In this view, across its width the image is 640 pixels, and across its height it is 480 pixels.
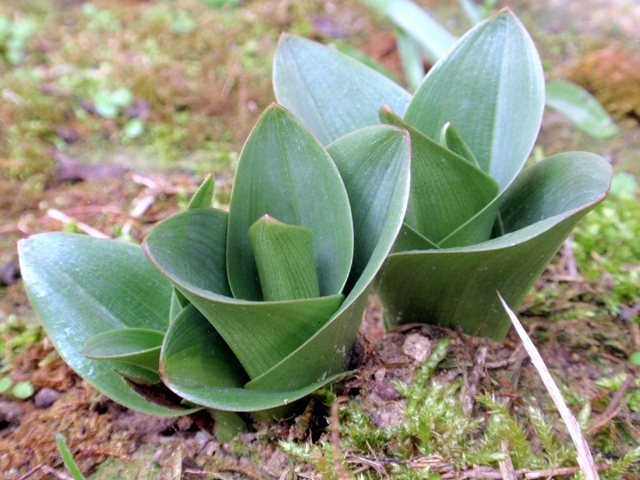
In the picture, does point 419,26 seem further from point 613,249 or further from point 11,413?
point 11,413

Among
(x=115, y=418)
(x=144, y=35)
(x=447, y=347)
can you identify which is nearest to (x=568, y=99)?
(x=447, y=347)

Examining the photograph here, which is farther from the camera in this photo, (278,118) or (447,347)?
(447,347)

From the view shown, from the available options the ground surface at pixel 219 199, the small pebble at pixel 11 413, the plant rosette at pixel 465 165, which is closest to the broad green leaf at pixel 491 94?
the plant rosette at pixel 465 165

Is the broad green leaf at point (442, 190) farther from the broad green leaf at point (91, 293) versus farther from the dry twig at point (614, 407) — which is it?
the broad green leaf at point (91, 293)

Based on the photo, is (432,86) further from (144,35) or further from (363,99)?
(144,35)

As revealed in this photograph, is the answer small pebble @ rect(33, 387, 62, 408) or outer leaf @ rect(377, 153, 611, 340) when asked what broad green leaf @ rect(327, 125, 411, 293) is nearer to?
outer leaf @ rect(377, 153, 611, 340)

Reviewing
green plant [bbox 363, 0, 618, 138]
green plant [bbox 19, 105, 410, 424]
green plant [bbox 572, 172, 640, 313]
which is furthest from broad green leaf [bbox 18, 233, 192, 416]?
green plant [bbox 363, 0, 618, 138]

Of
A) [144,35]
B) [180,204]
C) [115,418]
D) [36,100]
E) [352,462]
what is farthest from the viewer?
[144,35]
